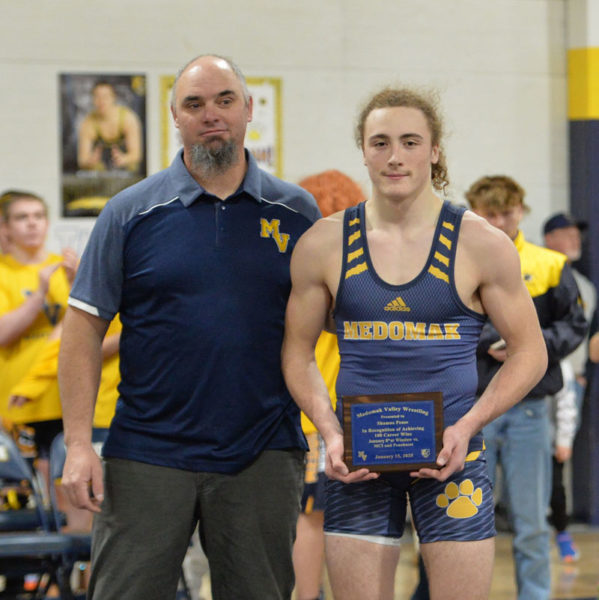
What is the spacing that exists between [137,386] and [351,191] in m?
1.31

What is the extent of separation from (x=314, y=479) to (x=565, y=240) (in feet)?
10.1

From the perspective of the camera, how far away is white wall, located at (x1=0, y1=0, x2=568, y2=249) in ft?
20.1

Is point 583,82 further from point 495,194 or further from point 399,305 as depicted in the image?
point 399,305

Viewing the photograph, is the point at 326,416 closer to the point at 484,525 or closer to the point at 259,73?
the point at 484,525

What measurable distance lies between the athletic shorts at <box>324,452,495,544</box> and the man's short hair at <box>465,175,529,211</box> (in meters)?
1.82

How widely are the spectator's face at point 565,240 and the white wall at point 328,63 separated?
1.57 feet

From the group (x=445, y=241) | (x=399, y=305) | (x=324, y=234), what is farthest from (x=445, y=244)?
(x=324, y=234)

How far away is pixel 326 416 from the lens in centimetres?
265

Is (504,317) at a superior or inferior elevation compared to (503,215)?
inferior

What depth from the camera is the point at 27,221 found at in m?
5.16

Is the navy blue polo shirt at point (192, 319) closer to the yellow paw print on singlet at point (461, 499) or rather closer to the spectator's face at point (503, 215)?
the yellow paw print on singlet at point (461, 499)

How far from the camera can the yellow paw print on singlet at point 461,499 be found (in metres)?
2.55

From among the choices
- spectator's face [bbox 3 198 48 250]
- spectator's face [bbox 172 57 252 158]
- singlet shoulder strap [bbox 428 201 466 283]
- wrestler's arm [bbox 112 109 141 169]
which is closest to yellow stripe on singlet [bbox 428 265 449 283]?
singlet shoulder strap [bbox 428 201 466 283]

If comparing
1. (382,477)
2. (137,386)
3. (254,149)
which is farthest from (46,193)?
(382,477)
